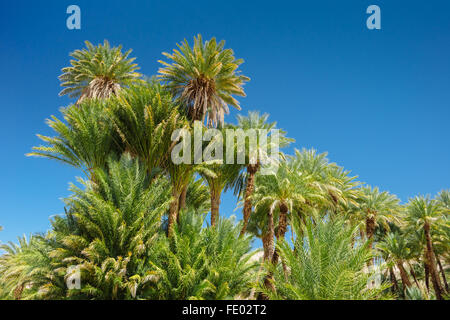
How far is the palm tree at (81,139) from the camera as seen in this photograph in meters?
17.9

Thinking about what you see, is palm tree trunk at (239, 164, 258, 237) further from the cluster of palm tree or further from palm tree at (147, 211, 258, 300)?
palm tree at (147, 211, 258, 300)

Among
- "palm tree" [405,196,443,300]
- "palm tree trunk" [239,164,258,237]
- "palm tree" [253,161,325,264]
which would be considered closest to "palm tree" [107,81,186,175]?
"palm tree trunk" [239,164,258,237]

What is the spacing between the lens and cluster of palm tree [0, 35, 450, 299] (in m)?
11.0

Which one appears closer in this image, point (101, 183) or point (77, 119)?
point (101, 183)

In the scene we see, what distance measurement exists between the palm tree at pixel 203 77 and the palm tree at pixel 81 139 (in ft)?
19.6

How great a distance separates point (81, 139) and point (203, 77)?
9162mm

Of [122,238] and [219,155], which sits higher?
[219,155]

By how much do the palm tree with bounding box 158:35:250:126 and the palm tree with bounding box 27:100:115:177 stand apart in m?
5.97

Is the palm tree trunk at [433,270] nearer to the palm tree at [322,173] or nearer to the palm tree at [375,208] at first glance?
the palm tree at [375,208]

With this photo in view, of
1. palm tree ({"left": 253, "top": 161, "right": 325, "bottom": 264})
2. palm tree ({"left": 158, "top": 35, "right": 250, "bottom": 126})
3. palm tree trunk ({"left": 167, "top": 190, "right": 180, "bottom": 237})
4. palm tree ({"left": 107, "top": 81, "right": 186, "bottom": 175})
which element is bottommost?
palm tree trunk ({"left": 167, "top": 190, "right": 180, "bottom": 237})
